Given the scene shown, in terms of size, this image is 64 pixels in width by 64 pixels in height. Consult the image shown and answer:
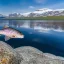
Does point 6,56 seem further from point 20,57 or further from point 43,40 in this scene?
point 43,40

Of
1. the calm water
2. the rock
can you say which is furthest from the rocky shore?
the calm water

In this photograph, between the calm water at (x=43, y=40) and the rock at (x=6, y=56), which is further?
the calm water at (x=43, y=40)

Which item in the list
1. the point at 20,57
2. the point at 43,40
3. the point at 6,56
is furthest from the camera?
the point at 43,40

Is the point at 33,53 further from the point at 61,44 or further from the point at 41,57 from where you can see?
the point at 61,44

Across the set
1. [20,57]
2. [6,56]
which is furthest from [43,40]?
[6,56]

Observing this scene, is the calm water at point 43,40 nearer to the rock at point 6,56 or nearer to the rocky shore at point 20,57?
the rocky shore at point 20,57

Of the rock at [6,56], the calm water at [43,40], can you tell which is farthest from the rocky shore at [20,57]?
the calm water at [43,40]

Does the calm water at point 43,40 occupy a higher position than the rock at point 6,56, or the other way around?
the rock at point 6,56

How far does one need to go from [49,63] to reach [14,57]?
5.14ft

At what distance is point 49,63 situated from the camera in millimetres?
7195

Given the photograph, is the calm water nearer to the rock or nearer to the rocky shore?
the rocky shore

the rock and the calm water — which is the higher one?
the rock

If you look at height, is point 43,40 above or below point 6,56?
below

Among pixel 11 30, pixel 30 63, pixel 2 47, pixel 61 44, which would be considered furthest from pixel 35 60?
pixel 61 44
